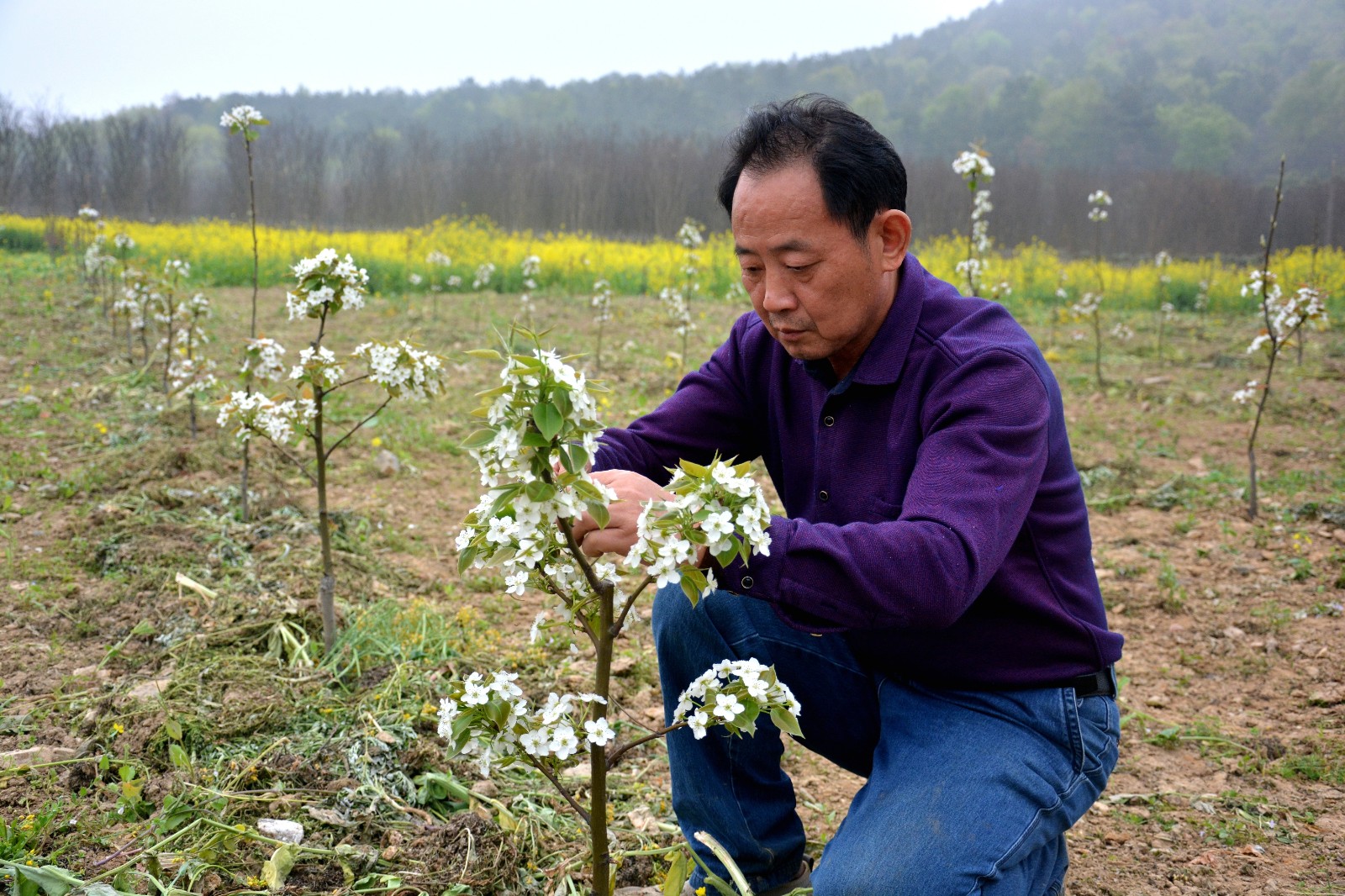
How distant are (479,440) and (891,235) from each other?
0.92 metres

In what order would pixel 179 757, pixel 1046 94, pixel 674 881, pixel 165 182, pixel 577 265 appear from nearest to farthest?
pixel 674 881, pixel 179 757, pixel 577 265, pixel 165 182, pixel 1046 94

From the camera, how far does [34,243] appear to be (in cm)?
1609

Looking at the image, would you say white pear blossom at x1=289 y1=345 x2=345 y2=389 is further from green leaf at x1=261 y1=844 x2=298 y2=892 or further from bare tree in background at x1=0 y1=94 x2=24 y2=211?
bare tree in background at x1=0 y1=94 x2=24 y2=211

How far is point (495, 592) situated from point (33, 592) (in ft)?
4.81

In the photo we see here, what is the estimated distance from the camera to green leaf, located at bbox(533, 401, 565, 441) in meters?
1.12

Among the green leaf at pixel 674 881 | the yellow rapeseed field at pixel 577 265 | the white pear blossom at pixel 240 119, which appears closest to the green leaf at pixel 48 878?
the green leaf at pixel 674 881

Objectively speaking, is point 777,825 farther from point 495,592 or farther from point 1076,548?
point 495,592

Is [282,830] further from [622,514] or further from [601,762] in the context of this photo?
[622,514]

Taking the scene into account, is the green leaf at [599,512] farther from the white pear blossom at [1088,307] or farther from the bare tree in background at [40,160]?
the bare tree in background at [40,160]

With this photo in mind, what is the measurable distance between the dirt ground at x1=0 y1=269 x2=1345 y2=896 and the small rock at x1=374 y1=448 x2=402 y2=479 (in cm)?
6

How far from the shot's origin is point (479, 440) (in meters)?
1.16

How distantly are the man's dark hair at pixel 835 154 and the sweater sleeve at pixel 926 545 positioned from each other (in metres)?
0.41

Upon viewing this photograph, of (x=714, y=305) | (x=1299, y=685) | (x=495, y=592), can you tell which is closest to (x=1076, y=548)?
(x=1299, y=685)

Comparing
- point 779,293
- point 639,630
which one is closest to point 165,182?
point 639,630
